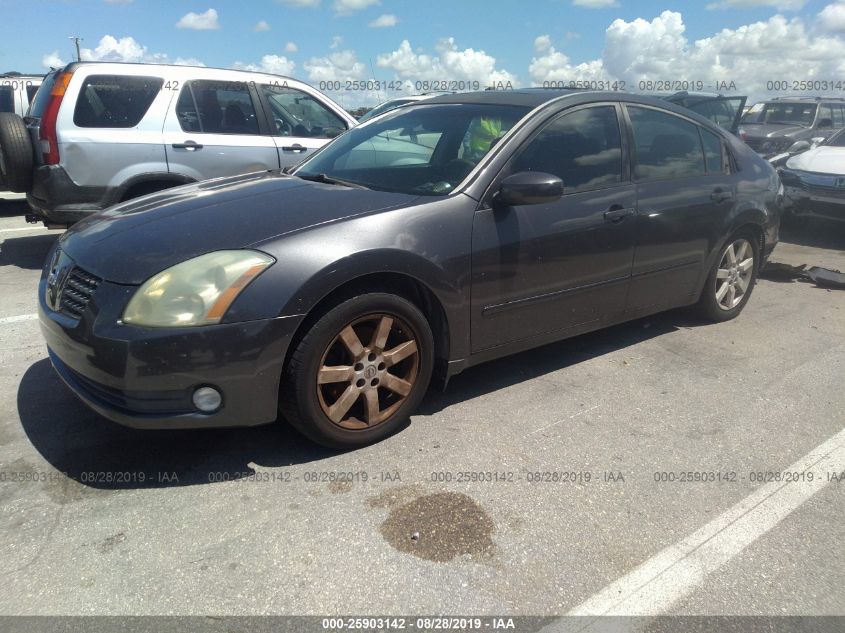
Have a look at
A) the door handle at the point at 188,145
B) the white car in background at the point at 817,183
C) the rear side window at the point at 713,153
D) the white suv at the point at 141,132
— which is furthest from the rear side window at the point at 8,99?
the white car in background at the point at 817,183

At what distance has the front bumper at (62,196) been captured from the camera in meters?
5.68

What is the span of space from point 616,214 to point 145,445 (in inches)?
110

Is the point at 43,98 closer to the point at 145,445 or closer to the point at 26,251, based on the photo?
the point at 26,251

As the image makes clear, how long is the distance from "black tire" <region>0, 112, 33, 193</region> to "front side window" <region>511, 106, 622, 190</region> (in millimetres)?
4731

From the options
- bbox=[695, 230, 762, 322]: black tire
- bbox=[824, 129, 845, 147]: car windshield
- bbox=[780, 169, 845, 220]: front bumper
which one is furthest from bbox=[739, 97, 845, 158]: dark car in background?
bbox=[695, 230, 762, 322]: black tire

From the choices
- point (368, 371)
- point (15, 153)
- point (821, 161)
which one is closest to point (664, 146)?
point (368, 371)

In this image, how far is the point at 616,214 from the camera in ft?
12.5

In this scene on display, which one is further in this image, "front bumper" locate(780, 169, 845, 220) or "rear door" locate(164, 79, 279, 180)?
"front bumper" locate(780, 169, 845, 220)

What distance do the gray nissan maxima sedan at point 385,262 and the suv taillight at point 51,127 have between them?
287 cm

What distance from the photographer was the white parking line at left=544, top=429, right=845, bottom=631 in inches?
84.9

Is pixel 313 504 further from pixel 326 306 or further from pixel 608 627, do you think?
pixel 608 627

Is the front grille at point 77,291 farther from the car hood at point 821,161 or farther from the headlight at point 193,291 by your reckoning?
the car hood at point 821,161

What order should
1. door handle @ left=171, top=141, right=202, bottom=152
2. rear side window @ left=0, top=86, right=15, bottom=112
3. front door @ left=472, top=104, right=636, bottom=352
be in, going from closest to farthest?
front door @ left=472, top=104, right=636, bottom=352 < door handle @ left=171, top=141, right=202, bottom=152 < rear side window @ left=0, top=86, right=15, bottom=112

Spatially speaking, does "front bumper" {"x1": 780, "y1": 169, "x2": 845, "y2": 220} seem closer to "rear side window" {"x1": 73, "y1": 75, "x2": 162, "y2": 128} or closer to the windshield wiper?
the windshield wiper
